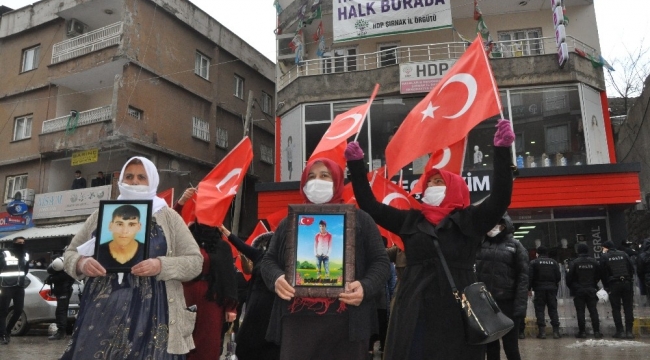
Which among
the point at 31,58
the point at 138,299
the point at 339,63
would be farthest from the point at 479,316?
the point at 31,58

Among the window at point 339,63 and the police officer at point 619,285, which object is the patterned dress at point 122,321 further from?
the window at point 339,63

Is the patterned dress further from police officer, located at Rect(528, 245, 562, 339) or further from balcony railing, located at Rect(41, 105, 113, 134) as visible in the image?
balcony railing, located at Rect(41, 105, 113, 134)

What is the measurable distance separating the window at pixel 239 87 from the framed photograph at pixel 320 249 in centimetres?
2396

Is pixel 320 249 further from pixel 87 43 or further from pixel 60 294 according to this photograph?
pixel 87 43

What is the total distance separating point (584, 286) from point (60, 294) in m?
10.3

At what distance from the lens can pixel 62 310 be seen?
35.3 feet

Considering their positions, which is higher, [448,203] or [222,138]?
[222,138]

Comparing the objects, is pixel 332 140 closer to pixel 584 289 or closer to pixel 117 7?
pixel 584 289

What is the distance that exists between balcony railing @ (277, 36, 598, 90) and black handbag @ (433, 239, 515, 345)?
15336 millimetres

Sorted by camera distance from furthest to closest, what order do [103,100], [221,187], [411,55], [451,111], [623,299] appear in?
[103,100]
[411,55]
[623,299]
[221,187]
[451,111]

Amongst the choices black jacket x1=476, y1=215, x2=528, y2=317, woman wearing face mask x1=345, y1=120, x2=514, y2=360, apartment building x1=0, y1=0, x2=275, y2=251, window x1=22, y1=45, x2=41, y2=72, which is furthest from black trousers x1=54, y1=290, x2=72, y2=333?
window x1=22, y1=45, x2=41, y2=72

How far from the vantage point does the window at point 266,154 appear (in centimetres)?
2730

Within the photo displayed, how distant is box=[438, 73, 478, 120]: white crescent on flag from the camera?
4.85m

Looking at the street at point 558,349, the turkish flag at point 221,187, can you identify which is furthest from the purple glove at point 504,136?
the street at point 558,349
